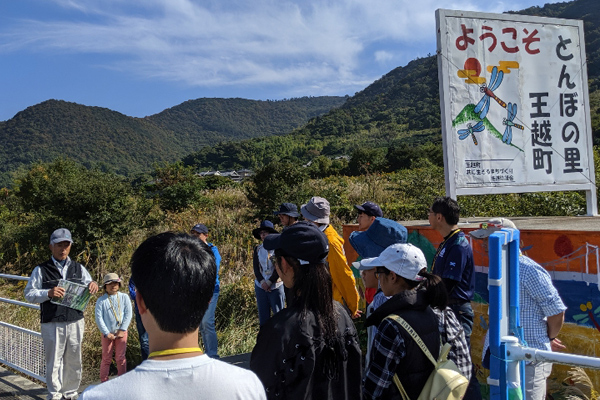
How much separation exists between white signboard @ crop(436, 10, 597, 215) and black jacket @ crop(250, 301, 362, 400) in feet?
10.3

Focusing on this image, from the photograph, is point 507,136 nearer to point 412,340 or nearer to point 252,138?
point 412,340

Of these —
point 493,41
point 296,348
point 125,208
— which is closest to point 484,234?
point 296,348

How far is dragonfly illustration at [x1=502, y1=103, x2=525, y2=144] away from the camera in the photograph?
5.06 meters

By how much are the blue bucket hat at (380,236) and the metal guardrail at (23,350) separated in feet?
11.7

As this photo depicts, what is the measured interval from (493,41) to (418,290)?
368cm

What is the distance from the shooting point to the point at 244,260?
966 centimetres

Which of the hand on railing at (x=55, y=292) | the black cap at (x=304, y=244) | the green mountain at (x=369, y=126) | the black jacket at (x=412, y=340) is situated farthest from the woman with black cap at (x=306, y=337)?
the green mountain at (x=369, y=126)

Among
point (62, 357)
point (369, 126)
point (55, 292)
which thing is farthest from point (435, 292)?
point (369, 126)

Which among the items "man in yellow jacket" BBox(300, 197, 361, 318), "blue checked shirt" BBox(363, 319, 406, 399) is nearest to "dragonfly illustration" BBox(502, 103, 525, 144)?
"man in yellow jacket" BBox(300, 197, 361, 318)

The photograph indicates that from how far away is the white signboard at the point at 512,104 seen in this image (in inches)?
193

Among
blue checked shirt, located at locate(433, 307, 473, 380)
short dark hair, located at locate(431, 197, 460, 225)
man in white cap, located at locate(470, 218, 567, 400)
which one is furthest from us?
short dark hair, located at locate(431, 197, 460, 225)

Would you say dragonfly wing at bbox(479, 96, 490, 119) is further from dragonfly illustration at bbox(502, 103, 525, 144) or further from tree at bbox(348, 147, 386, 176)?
tree at bbox(348, 147, 386, 176)

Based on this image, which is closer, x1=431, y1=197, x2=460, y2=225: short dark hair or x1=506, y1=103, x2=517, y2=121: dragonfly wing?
x1=431, y1=197, x2=460, y2=225: short dark hair

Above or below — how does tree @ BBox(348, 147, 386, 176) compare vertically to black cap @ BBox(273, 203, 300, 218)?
above
